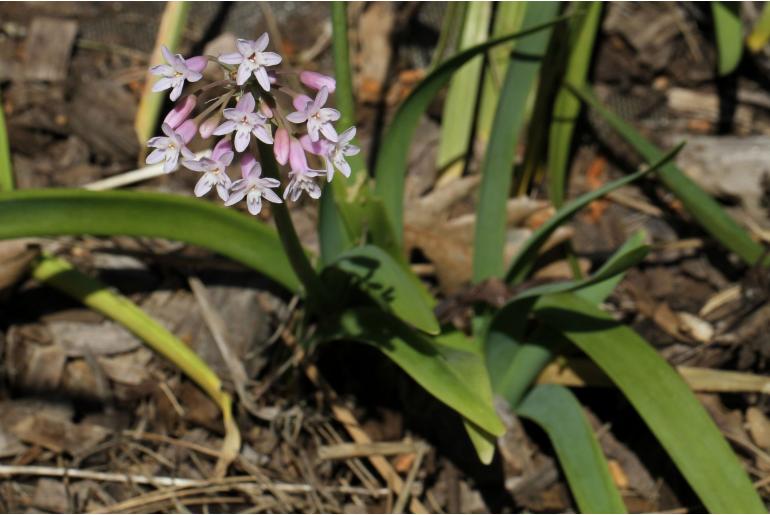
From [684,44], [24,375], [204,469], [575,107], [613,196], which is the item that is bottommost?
[204,469]

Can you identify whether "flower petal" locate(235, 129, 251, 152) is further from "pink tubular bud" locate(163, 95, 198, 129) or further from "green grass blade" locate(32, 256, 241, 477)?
"green grass blade" locate(32, 256, 241, 477)

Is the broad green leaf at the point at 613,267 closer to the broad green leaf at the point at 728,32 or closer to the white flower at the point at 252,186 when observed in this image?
the white flower at the point at 252,186

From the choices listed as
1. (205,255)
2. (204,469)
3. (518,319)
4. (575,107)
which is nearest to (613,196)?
(575,107)

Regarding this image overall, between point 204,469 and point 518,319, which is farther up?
point 518,319

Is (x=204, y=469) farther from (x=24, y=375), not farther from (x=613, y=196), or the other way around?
(x=613, y=196)

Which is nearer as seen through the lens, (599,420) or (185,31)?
(599,420)

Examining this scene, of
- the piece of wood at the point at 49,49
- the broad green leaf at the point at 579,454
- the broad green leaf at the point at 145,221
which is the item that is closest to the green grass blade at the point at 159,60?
the piece of wood at the point at 49,49

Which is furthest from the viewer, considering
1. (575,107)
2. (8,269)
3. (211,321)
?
(575,107)
